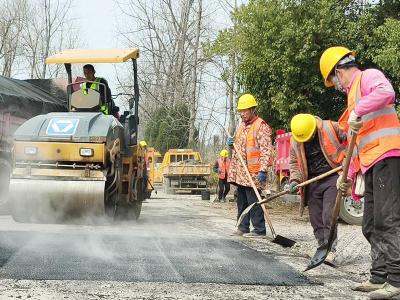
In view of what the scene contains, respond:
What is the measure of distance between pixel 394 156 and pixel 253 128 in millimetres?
3752

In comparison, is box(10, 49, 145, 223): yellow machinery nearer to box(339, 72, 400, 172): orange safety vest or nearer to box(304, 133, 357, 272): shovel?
box(304, 133, 357, 272): shovel

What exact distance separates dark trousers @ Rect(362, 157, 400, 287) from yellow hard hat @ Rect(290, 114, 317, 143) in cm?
142

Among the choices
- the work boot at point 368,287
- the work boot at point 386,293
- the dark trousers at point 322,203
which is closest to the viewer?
the work boot at point 386,293

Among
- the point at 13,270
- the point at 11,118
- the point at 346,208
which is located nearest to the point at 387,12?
the point at 346,208

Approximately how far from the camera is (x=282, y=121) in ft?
49.4

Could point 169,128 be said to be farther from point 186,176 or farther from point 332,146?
point 332,146

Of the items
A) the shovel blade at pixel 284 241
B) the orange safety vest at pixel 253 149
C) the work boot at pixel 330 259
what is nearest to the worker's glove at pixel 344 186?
the work boot at pixel 330 259

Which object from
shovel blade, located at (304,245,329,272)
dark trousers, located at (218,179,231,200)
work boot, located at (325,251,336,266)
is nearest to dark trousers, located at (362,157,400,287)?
shovel blade, located at (304,245,329,272)

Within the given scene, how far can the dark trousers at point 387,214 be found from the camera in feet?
12.8

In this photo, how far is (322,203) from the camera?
5715 millimetres

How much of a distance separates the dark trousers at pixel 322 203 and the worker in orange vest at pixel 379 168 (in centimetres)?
120

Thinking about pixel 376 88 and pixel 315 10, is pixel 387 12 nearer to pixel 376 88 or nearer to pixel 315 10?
pixel 315 10

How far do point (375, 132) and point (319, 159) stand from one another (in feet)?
5.38

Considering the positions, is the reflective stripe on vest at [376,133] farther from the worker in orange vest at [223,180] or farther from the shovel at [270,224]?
the worker in orange vest at [223,180]
